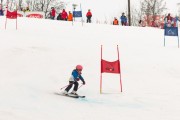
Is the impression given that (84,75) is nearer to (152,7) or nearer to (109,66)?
(109,66)

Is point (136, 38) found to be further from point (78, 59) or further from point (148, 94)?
point (148, 94)

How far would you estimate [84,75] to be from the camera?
18.0 meters

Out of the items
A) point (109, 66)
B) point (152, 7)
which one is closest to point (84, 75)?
point (109, 66)

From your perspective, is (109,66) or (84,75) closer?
(109,66)

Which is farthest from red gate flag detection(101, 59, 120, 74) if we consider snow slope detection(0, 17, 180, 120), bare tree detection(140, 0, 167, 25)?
bare tree detection(140, 0, 167, 25)

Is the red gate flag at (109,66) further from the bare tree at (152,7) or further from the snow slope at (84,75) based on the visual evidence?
the bare tree at (152,7)

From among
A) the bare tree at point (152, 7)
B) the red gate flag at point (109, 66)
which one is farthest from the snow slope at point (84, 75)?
the bare tree at point (152, 7)

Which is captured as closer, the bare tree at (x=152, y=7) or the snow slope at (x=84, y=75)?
the snow slope at (x=84, y=75)

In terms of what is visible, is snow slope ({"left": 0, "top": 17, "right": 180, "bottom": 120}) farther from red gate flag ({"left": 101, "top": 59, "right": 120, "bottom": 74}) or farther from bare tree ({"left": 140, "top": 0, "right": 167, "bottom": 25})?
bare tree ({"left": 140, "top": 0, "right": 167, "bottom": 25})

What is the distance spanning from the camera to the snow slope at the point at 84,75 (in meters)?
12.2

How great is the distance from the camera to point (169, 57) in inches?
902

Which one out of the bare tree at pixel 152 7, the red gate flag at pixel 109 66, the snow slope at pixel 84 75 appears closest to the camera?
the snow slope at pixel 84 75

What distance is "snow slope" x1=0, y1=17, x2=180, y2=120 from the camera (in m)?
12.2

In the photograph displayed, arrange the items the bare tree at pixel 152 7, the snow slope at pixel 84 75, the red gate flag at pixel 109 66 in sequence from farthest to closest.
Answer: the bare tree at pixel 152 7
the red gate flag at pixel 109 66
the snow slope at pixel 84 75
